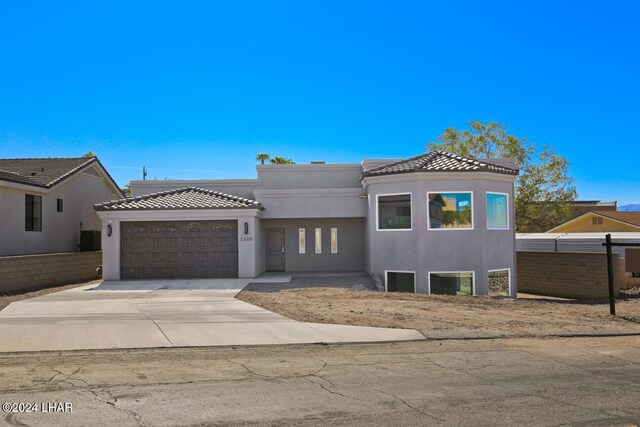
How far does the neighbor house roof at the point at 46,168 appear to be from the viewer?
25906 millimetres

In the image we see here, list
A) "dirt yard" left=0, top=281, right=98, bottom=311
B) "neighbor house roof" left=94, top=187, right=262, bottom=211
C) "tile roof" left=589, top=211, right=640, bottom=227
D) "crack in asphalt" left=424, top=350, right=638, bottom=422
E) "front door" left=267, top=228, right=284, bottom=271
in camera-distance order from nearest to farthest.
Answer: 1. "crack in asphalt" left=424, top=350, right=638, bottom=422
2. "dirt yard" left=0, top=281, right=98, bottom=311
3. "neighbor house roof" left=94, top=187, right=262, bottom=211
4. "front door" left=267, top=228, right=284, bottom=271
5. "tile roof" left=589, top=211, right=640, bottom=227

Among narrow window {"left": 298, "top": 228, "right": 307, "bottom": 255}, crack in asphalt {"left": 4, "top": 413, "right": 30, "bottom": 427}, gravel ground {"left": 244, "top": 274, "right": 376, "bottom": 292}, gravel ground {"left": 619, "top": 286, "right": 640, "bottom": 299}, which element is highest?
narrow window {"left": 298, "top": 228, "right": 307, "bottom": 255}

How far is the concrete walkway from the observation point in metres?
10.3

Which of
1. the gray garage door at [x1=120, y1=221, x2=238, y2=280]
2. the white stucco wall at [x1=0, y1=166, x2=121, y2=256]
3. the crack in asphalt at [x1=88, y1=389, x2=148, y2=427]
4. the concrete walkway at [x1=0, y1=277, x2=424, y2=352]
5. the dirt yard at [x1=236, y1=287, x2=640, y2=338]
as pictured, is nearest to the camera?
the crack in asphalt at [x1=88, y1=389, x2=148, y2=427]

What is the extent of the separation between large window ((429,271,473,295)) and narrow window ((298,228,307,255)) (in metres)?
6.99

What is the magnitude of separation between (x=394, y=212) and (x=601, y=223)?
86.6 feet

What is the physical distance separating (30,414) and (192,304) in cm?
911

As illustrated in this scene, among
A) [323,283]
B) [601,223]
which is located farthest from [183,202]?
[601,223]

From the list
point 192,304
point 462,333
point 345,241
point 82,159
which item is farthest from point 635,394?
point 82,159

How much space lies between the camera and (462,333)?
37.0 ft

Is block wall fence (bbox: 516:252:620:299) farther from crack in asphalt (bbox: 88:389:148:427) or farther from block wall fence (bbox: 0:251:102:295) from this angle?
crack in asphalt (bbox: 88:389:148:427)

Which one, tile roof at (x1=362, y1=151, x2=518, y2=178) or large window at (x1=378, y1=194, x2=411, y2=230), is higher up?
tile roof at (x1=362, y1=151, x2=518, y2=178)

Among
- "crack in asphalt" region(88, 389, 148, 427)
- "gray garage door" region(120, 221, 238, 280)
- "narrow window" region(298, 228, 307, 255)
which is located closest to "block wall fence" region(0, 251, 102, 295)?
"gray garage door" region(120, 221, 238, 280)

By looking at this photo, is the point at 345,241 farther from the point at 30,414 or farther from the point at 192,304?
the point at 30,414
